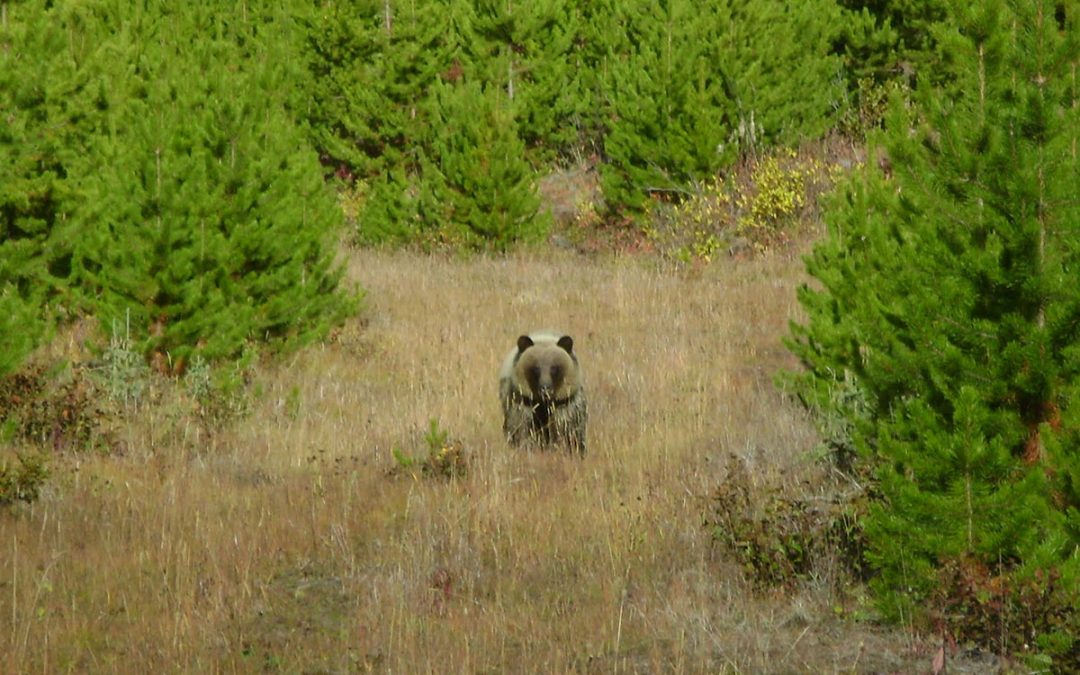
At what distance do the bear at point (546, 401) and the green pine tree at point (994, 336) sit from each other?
3.55 metres

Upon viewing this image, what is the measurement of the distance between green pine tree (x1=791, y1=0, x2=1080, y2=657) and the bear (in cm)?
355

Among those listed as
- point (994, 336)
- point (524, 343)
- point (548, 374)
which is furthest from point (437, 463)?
point (994, 336)

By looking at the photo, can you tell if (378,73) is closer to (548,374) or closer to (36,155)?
(36,155)

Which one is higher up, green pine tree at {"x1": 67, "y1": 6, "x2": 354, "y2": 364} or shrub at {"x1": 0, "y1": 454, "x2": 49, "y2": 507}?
green pine tree at {"x1": 67, "y1": 6, "x2": 354, "y2": 364}

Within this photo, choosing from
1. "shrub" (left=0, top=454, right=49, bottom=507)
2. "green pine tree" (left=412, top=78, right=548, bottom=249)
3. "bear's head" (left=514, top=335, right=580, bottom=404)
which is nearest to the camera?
"shrub" (left=0, top=454, right=49, bottom=507)

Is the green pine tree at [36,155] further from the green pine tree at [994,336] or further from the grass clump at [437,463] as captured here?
the green pine tree at [994,336]

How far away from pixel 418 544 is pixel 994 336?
3288mm

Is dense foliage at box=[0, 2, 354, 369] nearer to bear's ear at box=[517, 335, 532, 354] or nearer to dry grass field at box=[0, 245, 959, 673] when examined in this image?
dry grass field at box=[0, 245, 959, 673]

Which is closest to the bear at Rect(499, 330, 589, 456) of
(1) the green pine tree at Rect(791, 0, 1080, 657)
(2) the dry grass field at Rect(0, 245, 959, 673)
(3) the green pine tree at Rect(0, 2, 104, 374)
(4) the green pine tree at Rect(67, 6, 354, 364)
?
(2) the dry grass field at Rect(0, 245, 959, 673)

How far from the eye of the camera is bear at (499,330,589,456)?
9.09 metres

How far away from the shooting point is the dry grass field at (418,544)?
5.55 meters

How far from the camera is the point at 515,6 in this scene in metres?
27.2

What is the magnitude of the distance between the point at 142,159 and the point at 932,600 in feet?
24.6

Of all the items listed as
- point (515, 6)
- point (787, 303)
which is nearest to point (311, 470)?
point (787, 303)
